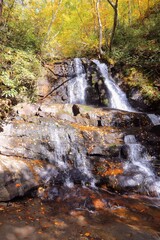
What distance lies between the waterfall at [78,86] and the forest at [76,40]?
1.98 m

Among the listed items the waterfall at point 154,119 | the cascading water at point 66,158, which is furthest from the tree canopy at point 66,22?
the waterfall at point 154,119

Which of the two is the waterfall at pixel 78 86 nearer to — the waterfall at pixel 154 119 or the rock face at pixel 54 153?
the rock face at pixel 54 153

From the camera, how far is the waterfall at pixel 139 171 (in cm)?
590

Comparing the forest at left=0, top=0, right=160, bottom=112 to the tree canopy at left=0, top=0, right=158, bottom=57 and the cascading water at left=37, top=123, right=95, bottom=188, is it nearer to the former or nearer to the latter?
the tree canopy at left=0, top=0, right=158, bottom=57

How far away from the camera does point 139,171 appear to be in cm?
638

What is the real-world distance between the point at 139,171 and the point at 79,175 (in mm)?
1817

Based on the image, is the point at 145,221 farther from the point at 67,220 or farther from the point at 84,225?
the point at 67,220

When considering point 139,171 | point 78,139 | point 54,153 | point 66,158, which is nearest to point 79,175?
point 66,158

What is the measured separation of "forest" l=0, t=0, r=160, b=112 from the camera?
9345 millimetres

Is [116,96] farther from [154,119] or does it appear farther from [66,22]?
[66,22]

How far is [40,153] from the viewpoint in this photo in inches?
257

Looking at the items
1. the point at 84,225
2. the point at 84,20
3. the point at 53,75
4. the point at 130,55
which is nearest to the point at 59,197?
the point at 84,225

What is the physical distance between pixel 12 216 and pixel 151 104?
9130mm

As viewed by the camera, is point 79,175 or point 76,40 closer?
point 79,175
